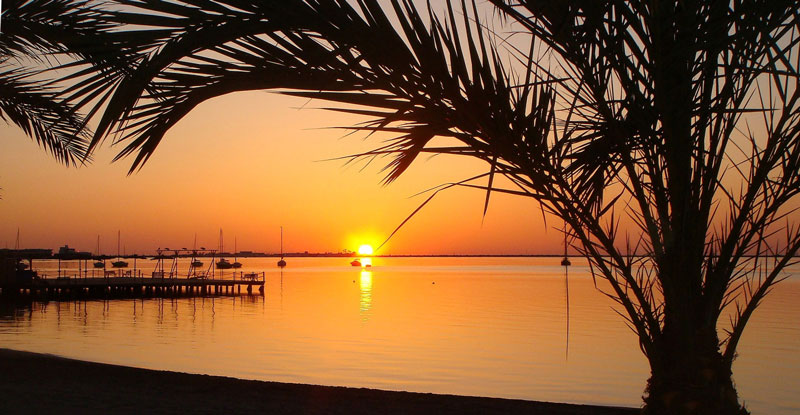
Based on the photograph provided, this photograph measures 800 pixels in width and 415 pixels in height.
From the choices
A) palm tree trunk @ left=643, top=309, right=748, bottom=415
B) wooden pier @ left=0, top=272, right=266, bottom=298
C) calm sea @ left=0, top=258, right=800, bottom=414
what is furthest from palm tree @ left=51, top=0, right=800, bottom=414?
wooden pier @ left=0, top=272, right=266, bottom=298

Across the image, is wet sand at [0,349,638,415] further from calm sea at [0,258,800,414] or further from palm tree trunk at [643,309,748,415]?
calm sea at [0,258,800,414]

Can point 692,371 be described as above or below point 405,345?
above

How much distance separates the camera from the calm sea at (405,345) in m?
21.3

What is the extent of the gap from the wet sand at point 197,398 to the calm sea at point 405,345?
9.90 meters

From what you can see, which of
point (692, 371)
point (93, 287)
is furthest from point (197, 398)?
point (93, 287)

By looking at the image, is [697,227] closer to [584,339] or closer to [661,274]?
[661,274]

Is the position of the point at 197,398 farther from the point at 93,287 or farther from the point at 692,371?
the point at 93,287

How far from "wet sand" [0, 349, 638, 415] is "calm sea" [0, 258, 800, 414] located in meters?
9.90

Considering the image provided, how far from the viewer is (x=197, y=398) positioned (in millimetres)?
9234

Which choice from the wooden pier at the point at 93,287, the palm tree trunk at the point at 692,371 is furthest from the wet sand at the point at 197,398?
the wooden pier at the point at 93,287

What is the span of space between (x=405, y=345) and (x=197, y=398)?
2138 centimetres

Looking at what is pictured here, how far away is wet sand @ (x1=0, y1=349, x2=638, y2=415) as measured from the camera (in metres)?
8.37

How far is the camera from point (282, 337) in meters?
32.8

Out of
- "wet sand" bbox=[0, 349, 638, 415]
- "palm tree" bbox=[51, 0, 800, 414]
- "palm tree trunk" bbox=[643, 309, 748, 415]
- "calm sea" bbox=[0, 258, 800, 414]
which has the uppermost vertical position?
"palm tree" bbox=[51, 0, 800, 414]
